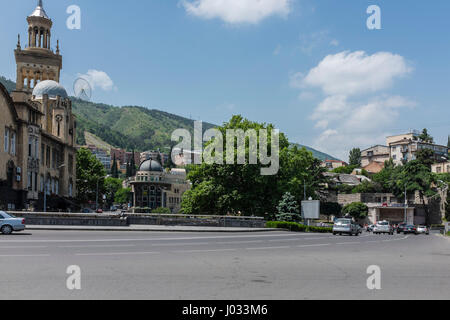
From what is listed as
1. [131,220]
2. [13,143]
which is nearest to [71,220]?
[131,220]

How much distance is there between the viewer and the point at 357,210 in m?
120

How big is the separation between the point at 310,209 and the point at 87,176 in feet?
183

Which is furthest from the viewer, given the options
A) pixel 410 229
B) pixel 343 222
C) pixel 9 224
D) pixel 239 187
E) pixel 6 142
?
pixel 410 229

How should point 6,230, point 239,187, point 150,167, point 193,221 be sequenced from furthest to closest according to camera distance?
point 150,167 → point 239,187 → point 193,221 → point 6,230

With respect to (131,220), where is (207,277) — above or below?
above

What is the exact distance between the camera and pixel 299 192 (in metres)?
60.6

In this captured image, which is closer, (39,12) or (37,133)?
(37,133)

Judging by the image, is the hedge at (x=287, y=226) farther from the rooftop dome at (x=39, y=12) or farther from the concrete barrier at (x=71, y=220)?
the rooftop dome at (x=39, y=12)

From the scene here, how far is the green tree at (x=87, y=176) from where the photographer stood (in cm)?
9562

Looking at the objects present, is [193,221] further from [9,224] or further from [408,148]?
[408,148]

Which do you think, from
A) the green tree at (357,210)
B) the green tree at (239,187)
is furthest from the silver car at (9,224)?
the green tree at (357,210)
